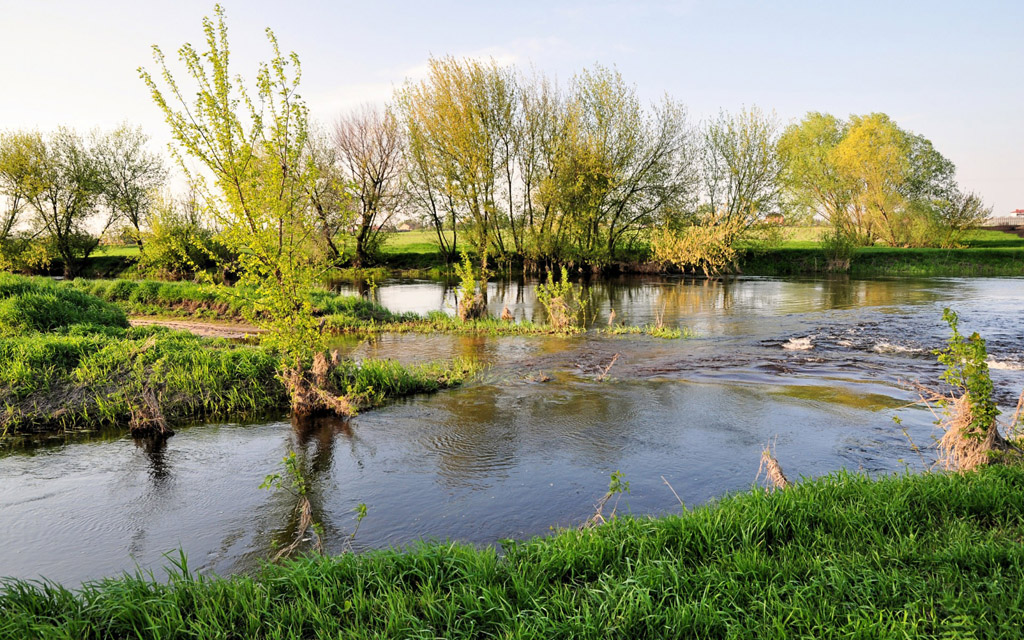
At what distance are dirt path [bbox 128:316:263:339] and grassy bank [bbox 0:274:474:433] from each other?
16.2ft

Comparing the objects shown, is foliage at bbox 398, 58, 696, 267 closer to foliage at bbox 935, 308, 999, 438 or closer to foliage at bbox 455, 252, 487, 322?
foliage at bbox 455, 252, 487, 322

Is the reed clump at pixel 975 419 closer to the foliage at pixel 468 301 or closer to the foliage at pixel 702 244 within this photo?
the foliage at pixel 468 301

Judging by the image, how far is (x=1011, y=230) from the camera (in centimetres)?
6694

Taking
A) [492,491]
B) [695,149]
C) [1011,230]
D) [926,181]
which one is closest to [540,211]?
[695,149]

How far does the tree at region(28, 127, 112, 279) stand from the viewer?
45.1 meters

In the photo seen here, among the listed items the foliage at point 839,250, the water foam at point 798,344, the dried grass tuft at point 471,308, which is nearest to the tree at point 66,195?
the dried grass tuft at point 471,308

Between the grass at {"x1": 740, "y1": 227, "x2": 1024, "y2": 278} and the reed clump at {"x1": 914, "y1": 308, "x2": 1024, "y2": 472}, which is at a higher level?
the grass at {"x1": 740, "y1": 227, "x2": 1024, "y2": 278}

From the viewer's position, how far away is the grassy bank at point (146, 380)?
9445mm

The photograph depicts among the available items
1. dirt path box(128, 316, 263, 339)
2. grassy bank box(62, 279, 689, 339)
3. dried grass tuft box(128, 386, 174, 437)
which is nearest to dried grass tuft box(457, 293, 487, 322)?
grassy bank box(62, 279, 689, 339)

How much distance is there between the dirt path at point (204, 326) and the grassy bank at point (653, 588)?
45.6ft

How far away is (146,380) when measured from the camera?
10.0m

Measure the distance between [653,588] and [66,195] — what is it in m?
56.5

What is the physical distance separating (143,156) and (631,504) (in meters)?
56.9

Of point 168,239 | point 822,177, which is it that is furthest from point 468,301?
point 822,177
